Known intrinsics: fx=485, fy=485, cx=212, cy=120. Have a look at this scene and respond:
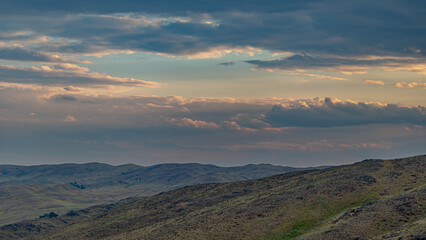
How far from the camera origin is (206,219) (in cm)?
9406

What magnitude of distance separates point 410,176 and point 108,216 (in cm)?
8610

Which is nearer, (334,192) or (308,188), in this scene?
(334,192)

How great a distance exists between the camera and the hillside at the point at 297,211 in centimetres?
6812

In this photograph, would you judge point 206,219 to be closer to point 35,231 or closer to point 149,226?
point 149,226

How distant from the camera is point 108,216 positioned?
5610 inches

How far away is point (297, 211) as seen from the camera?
3349 inches

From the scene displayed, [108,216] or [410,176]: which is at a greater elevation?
[410,176]

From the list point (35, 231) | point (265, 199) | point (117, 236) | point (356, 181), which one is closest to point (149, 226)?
point (117, 236)

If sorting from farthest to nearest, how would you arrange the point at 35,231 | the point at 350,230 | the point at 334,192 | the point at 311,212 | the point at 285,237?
1. the point at 35,231
2. the point at 334,192
3. the point at 311,212
4. the point at 285,237
5. the point at 350,230

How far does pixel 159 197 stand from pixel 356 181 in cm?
7340

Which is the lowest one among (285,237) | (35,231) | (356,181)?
(35,231)

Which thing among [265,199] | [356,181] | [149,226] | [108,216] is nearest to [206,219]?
[265,199]

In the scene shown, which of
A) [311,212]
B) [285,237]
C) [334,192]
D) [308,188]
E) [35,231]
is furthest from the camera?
[35,231]

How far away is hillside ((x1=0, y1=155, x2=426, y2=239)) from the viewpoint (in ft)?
224
